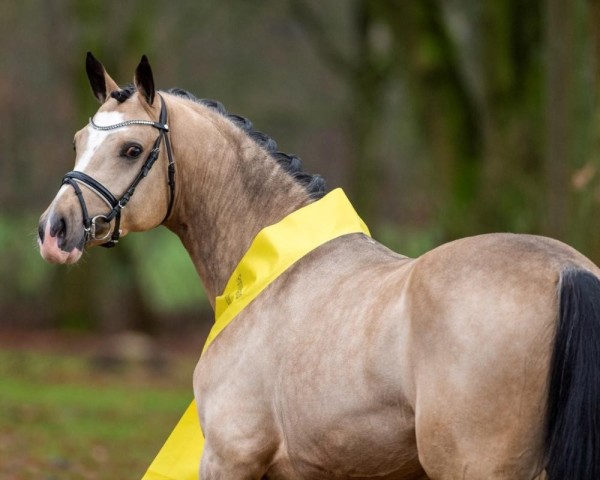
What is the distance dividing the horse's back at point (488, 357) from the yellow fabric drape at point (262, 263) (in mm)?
1211

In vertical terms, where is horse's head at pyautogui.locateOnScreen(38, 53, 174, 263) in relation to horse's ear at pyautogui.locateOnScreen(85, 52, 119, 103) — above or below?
below

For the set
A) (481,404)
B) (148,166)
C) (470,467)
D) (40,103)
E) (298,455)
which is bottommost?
(40,103)

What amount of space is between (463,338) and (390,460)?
0.72 metres

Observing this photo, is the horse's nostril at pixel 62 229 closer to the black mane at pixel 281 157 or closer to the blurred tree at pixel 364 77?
the black mane at pixel 281 157

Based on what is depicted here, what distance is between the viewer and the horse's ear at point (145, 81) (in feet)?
17.1

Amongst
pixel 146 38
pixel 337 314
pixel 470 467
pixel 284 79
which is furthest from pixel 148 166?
pixel 284 79

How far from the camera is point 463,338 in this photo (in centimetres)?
380

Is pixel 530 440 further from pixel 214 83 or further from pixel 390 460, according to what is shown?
pixel 214 83

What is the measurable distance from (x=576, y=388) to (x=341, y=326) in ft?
3.45

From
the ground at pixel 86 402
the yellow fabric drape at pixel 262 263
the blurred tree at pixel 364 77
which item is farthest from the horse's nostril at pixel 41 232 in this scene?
the blurred tree at pixel 364 77

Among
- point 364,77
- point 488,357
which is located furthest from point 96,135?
point 364,77

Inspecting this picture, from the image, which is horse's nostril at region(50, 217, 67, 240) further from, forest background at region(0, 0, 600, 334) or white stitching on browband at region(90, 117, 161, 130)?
forest background at region(0, 0, 600, 334)

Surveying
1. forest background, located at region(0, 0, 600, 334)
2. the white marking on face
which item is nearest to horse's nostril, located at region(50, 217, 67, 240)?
the white marking on face

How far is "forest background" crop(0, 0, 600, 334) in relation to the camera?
8.84 metres
